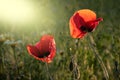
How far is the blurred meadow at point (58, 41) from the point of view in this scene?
135 inches

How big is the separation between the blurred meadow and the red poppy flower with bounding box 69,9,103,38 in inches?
4.4

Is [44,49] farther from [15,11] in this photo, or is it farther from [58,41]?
[15,11]

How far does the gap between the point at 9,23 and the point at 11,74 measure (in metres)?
1.84

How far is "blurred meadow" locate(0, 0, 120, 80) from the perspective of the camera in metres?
3.42

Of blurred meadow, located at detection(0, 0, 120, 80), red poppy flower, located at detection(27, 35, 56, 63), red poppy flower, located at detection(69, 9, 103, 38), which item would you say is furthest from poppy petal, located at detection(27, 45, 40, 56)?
red poppy flower, located at detection(69, 9, 103, 38)

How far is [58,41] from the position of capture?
459 cm

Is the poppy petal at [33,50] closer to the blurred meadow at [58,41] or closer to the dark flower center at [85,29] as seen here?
the blurred meadow at [58,41]

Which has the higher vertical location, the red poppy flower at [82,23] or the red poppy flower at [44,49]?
the red poppy flower at [82,23]

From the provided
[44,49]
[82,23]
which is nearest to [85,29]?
[82,23]

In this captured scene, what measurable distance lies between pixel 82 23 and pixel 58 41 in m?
2.16

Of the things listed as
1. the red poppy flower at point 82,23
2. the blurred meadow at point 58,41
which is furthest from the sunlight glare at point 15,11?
the red poppy flower at point 82,23

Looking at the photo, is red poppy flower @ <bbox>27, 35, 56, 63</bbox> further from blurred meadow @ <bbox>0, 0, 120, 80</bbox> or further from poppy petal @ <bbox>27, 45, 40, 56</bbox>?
blurred meadow @ <bbox>0, 0, 120, 80</bbox>

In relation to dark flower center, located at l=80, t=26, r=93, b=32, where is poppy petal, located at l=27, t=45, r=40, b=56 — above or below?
below

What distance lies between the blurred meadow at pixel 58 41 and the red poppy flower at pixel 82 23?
11 cm
